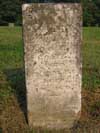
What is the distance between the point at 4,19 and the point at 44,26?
4018 cm

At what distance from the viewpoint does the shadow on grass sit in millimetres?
9001

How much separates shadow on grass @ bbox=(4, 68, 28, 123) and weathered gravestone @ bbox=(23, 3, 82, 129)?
0.50 metres

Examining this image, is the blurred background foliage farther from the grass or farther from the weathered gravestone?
the weathered gravestone

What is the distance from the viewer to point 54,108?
8.43 meters

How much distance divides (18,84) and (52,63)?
165 centimetres

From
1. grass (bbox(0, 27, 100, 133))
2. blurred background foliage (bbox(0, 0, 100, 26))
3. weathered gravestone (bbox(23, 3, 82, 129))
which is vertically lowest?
blurred background foliage (bbox(0, 0, 100, 26))

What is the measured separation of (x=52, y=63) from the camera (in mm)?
8219

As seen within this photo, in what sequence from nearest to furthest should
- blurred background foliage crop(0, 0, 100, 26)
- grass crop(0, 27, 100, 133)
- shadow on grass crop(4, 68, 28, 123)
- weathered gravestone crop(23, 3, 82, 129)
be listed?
1. weathered gravestone crop(23, 3, 82, 129)
2. grass crop(0, 27, 100, 133)
3. shadow on grass crop(4, 68, 28, 123)
4. blurred background foliage crop(0, 0, 100, 26)

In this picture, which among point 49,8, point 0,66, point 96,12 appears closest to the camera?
point 49,8

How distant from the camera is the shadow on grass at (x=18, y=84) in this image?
9.00m

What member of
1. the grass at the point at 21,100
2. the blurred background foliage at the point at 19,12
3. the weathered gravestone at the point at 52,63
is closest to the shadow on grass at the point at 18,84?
the grass at the point at 21,100

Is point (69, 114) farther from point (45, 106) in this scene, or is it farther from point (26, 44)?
point (26, 44)

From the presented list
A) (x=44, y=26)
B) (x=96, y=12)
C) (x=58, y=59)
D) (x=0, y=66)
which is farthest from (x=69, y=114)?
(x=96, y=12)

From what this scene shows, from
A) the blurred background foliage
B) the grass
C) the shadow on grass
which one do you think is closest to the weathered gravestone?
the grass
